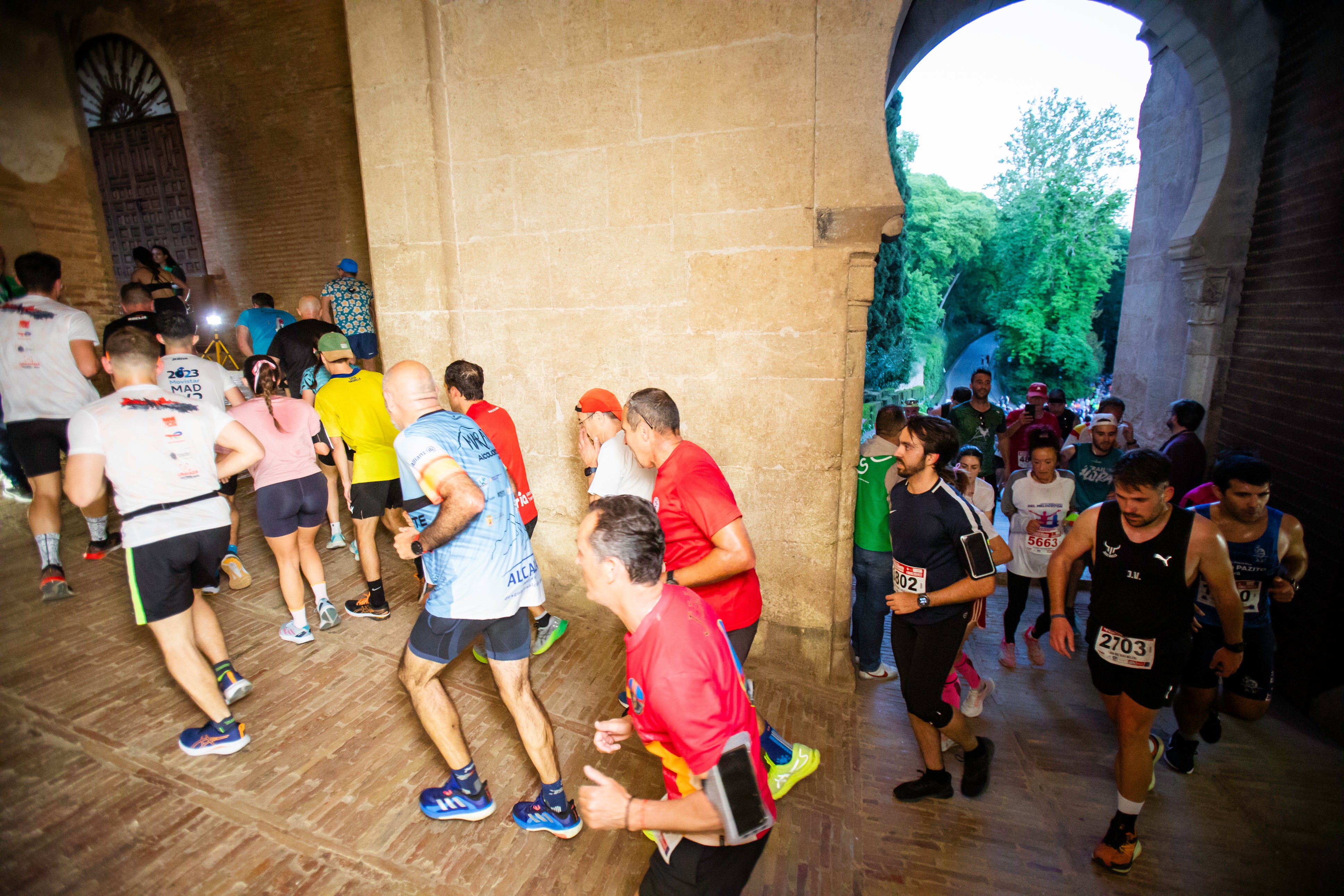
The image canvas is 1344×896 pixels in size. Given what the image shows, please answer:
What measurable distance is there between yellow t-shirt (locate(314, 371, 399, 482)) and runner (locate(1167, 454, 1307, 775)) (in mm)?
5257

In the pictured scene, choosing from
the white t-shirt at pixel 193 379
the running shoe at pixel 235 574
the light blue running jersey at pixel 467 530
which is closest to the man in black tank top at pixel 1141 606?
the light blue running jersey at pixel 467 530

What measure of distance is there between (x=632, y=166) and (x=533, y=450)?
2273mm

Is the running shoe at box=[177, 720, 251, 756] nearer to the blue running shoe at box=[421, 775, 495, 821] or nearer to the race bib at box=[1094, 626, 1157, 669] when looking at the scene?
the blue running shoe at box=[421, 775, 495, 821]

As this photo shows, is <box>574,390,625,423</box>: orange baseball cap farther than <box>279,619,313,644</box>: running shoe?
No

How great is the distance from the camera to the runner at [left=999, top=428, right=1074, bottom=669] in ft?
14.4

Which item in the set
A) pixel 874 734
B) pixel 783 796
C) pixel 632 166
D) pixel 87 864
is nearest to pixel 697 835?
pixel 783 796

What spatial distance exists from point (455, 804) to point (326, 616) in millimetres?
2312

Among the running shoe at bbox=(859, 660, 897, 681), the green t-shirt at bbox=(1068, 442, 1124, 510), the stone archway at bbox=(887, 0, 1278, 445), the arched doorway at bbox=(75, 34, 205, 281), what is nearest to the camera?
the running shoe at bbox=(859, 660, 897, 681)

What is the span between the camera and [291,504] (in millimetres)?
4074

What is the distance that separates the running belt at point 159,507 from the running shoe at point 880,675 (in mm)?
4349

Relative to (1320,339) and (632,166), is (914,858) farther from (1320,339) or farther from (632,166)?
(1320,339)

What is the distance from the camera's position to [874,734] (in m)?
3.58

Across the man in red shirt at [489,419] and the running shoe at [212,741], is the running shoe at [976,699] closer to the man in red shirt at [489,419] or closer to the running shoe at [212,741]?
the man in red shirt at [489,419]

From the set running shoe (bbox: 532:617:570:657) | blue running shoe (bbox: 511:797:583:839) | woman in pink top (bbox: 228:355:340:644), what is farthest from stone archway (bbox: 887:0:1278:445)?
blue running shoe (bbox: 511:797:583:839)
